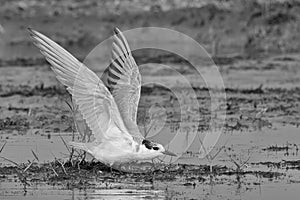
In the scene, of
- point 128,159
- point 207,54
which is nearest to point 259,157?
point 128,159

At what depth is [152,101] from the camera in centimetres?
1577

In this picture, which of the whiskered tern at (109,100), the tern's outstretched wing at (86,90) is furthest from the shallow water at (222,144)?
the tern's outstretched wing at (86,90)

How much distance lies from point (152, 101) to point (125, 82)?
18.1ft

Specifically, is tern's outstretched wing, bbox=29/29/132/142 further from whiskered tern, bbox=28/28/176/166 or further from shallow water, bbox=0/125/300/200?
shallow water, bbox=0/125/300/200

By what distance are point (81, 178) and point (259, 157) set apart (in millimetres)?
2278

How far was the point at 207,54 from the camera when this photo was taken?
70.2 feet

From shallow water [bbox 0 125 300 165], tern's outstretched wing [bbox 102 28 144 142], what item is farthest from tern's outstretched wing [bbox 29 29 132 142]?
shallow water [bbox 0 125 300 165]

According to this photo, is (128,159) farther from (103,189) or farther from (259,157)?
(259,157)

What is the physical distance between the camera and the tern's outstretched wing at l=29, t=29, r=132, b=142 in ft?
32.4

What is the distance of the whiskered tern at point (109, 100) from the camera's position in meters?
9.91

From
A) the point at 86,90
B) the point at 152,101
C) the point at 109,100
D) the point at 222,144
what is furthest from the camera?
the point at 152,101

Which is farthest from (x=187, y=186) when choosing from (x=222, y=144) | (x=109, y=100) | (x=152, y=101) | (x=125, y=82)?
(x=152, y=101)

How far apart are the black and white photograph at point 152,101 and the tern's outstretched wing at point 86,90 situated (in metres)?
0.01

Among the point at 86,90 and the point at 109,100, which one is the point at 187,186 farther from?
the point at 86,90
